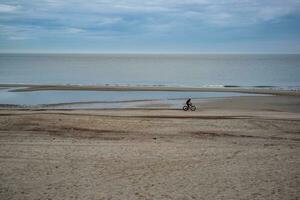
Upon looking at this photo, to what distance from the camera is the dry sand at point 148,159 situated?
9.76 m

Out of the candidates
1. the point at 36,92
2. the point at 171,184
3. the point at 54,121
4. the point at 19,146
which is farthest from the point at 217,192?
the point at 36,92

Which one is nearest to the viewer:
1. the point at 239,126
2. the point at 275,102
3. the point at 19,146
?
the point at 19,146

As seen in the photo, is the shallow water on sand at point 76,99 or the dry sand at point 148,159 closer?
the dry sand at point 148,159

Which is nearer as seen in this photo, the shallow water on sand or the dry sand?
the dry sand

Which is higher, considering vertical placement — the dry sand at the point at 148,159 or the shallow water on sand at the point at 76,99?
the shallow water on sand at the point at 76,99

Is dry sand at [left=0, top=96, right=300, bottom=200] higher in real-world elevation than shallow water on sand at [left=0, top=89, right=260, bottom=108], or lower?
lower

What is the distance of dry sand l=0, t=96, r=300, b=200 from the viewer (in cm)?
976

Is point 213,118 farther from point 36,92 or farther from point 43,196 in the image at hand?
point 36,92

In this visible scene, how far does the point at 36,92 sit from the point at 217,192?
1390 inches

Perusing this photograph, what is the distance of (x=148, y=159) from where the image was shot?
12.6 metres

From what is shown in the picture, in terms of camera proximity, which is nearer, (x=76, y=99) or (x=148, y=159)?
(x=148, y=159)

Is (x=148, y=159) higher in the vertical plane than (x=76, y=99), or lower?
lower

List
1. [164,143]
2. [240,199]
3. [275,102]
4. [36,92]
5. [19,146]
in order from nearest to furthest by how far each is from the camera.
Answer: [240,199], [19,146], [164,143], [275,102], [36,92]

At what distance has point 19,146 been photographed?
46.3ft
